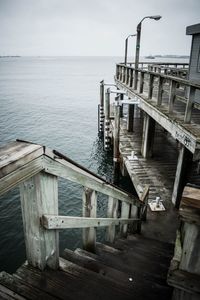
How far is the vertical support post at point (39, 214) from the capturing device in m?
1.79

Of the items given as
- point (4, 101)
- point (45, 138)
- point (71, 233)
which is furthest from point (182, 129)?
point (4, 101)

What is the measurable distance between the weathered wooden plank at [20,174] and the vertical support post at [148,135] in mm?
10141

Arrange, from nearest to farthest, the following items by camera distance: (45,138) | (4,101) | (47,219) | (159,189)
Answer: (47,219)
(159,189)
(45,138)
(4,101)

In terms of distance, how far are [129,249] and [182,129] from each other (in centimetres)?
383

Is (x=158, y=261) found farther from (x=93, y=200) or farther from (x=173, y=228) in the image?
(x=173, y=228)

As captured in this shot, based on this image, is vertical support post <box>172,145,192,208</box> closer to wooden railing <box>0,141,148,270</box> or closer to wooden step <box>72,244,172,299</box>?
wooden step <box>72,244,172,299</box>

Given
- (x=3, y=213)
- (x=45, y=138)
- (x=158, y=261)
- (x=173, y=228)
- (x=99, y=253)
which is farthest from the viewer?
(x=45, y=138)

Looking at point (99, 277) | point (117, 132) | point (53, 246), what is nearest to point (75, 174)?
point (53, 246)

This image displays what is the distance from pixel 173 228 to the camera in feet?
23.7

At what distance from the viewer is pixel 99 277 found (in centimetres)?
254

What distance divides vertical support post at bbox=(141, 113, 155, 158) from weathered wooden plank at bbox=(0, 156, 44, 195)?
10.1 meters

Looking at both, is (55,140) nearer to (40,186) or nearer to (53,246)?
(53,246)

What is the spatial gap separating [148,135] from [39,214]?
10296 millimetres

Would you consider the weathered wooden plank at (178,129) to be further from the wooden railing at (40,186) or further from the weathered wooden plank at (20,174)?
the weathered wooden plank at (20,174)
